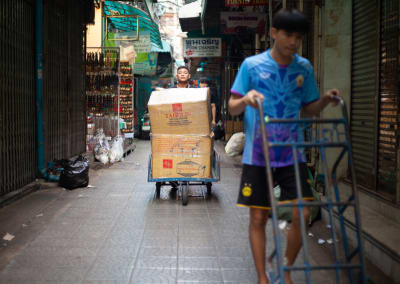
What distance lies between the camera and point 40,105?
8.80m

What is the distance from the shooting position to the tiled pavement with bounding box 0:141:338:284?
4.07 metres

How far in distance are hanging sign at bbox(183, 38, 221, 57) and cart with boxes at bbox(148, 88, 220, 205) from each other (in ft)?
36.9

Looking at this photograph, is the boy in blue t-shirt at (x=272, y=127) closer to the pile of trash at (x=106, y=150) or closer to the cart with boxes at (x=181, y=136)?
the cart with boxes at (x=181, y=136)

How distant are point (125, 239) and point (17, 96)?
13.2 feet

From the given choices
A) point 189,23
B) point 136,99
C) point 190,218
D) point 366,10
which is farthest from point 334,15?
point 136,99

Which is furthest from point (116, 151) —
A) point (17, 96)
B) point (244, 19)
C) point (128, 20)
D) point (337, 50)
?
point (128, 20)

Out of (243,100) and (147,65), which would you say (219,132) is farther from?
(243,100)

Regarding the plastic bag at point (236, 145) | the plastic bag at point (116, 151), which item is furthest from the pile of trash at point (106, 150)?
the plastic bag at point (236, 145)

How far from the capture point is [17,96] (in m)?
7.87

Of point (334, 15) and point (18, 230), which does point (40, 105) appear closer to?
point (18, 230)

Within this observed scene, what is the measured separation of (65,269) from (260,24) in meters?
10.7

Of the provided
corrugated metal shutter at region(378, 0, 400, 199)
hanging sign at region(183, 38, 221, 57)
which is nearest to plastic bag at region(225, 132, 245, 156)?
hanging sign at region(183, 38, 221, 57)

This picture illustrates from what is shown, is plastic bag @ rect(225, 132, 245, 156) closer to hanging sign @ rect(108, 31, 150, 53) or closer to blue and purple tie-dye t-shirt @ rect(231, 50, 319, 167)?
hanging sign @ rect(108, 31, 150, 53)

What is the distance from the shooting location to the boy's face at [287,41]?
3.06 meters
